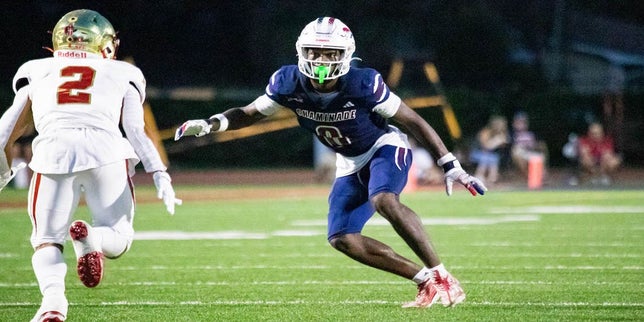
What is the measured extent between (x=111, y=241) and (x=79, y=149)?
0.45m

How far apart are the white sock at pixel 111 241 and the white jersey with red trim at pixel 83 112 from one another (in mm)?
307

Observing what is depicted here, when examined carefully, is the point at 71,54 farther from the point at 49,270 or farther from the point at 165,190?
the point at 49,270

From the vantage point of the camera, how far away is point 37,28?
92.7ft

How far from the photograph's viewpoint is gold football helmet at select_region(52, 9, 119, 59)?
5.37 m

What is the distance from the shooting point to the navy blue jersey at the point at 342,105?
241 inches

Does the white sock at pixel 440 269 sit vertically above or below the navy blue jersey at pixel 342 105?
below

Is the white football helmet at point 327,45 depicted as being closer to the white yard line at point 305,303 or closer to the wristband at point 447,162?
the wristband at point 447,162

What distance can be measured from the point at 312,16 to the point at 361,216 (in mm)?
25484

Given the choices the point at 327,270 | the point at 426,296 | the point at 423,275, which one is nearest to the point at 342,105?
the point at 423,275

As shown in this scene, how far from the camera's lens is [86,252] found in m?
5.11

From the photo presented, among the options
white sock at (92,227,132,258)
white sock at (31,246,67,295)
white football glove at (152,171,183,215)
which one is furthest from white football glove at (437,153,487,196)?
white sock at (31,246,67,295)

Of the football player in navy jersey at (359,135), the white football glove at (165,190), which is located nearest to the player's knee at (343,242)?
the football player in navy jersey at (359,135)

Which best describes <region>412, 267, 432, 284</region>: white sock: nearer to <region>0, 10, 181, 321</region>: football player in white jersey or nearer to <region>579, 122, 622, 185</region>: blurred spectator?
<region>0, 10, 181, 321</region>: football player in white jersey

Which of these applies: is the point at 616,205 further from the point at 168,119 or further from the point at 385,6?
the point at 385,6
